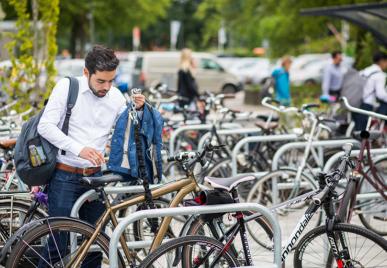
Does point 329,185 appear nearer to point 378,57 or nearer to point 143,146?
point 143,146

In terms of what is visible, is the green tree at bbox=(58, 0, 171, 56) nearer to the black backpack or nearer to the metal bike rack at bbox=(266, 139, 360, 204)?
the metal bike rack at bbox=(266, 139, 360, 204)

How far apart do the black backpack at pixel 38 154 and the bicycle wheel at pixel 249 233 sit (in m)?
0.92

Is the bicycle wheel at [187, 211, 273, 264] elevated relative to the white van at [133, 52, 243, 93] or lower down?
elevated

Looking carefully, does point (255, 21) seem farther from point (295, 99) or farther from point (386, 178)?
point (386, 178)

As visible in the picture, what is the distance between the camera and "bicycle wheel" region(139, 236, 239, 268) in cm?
506

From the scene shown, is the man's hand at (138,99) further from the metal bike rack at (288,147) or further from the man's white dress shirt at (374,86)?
the man's white dress shirt at (374,86)

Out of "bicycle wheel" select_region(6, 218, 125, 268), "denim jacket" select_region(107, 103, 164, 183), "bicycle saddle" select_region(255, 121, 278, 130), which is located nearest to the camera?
"bicycle wheel" select_region(6, 218, 125, 268)

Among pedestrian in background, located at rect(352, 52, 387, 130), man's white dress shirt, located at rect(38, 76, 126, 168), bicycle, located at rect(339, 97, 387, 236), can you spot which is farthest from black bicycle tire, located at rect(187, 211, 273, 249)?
pedestrian in background, located at rect(352, 52, 387, 130)

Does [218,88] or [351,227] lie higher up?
[351,227]

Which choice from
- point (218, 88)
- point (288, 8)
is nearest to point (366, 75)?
point (288, 8)

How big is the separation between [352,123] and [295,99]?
8844mm

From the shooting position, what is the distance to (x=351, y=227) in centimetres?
554

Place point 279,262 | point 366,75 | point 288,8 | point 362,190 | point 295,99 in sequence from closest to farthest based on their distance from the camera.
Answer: point 279,262 → point 362,190 → point 366,75 → point 295,99 → point 288,8

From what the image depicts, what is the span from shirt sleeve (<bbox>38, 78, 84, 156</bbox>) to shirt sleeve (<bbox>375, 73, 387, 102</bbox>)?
259 inches
